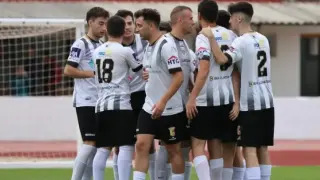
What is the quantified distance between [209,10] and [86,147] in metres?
2.30

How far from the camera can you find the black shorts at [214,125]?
379 inches

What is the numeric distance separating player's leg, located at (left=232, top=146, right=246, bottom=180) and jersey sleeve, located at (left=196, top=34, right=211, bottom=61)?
1.50 m

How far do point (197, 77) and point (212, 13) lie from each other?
0.82m

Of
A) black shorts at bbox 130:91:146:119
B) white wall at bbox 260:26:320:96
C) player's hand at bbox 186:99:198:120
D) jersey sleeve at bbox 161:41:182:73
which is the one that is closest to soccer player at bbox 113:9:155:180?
black shorts at bbox 130:91:146:119

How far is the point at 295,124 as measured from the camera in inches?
792

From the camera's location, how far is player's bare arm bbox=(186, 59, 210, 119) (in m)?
9.41

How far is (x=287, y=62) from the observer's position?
27.3 metres

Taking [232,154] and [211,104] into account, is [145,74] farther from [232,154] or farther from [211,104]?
[232,154]

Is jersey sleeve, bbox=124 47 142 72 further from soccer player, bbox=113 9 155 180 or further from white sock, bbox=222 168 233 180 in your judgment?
white sock, bbox=222 168 233 180

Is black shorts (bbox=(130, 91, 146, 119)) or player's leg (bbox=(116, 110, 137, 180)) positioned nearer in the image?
player's leg (bbox=(116, 110, 137, 180))

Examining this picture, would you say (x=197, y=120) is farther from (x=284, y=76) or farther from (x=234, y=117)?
(x=284, y=76)

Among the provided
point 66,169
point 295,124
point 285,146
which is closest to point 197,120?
point 66,169

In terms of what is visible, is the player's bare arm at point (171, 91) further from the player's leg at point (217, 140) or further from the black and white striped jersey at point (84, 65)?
the black and white striped jersey at point (84, 65)

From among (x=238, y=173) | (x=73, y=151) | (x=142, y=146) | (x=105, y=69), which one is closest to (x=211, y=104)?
(x=142, y=146)
